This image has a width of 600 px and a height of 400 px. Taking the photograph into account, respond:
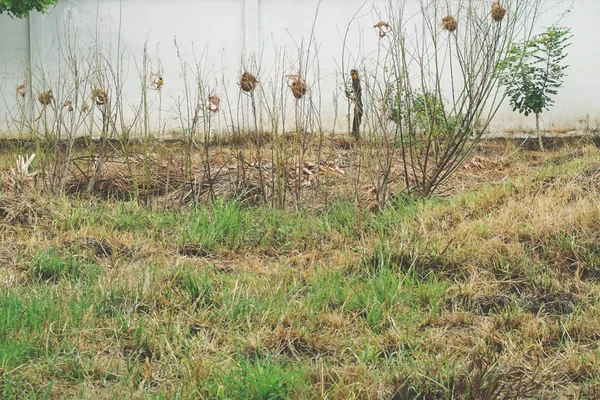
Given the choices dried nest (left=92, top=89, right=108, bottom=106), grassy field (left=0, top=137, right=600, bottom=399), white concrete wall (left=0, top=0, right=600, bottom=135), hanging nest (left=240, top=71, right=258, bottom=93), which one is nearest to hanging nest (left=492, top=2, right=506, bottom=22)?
grassy field (left=0, top=137, right=600, bottom=399)

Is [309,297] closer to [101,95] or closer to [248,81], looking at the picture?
[248,81]

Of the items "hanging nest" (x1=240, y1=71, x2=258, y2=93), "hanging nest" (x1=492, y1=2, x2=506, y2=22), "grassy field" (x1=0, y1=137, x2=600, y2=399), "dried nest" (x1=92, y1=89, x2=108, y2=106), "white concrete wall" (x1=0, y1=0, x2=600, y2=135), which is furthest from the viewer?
"white concrete wall" (x1=0, y1=0, x2=600, y2=135)

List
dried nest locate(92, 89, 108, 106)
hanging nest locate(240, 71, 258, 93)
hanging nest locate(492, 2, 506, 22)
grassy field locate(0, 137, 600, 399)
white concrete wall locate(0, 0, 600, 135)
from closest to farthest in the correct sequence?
1. grassy field locate(0, 137, 600, 399)
2. hanging nest locate(492, 2, 506, 22)
3. hanging nest locate(240, 71, 258, 93)
4. dried nest locate(92, 89, 108, 106)
5. white concrete wall locate(0, 0, 600, 135)

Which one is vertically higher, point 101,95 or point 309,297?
point 101,95

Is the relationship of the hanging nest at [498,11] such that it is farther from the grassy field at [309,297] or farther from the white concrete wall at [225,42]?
the white concrete wall at [225,42]

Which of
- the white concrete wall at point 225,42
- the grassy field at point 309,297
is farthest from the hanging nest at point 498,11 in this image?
the white concrete wall at point 225,42

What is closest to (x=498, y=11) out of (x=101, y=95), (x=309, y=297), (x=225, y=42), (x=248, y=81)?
(x=248, y=81)

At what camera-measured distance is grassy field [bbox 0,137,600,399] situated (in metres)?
3.27

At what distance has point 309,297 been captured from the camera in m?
4.15

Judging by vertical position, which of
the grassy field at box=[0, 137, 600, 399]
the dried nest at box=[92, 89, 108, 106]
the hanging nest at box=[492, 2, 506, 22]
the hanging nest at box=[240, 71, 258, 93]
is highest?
the hanging nest at box=[492, 2, 506, 22]

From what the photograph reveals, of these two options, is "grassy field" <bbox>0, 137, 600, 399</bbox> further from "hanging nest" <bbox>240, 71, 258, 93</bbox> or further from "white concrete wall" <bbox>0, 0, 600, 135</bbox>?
"white concrete wall" <bbox>0, 0, 600, 135</bbox>

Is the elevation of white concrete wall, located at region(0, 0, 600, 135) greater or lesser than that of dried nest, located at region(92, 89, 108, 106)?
greater

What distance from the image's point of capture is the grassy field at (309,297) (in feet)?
10.7

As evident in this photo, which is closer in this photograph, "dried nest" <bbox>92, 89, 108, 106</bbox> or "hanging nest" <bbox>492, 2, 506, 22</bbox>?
"hanging nest" <bbox>492, 2, 506, 22</bbox>
